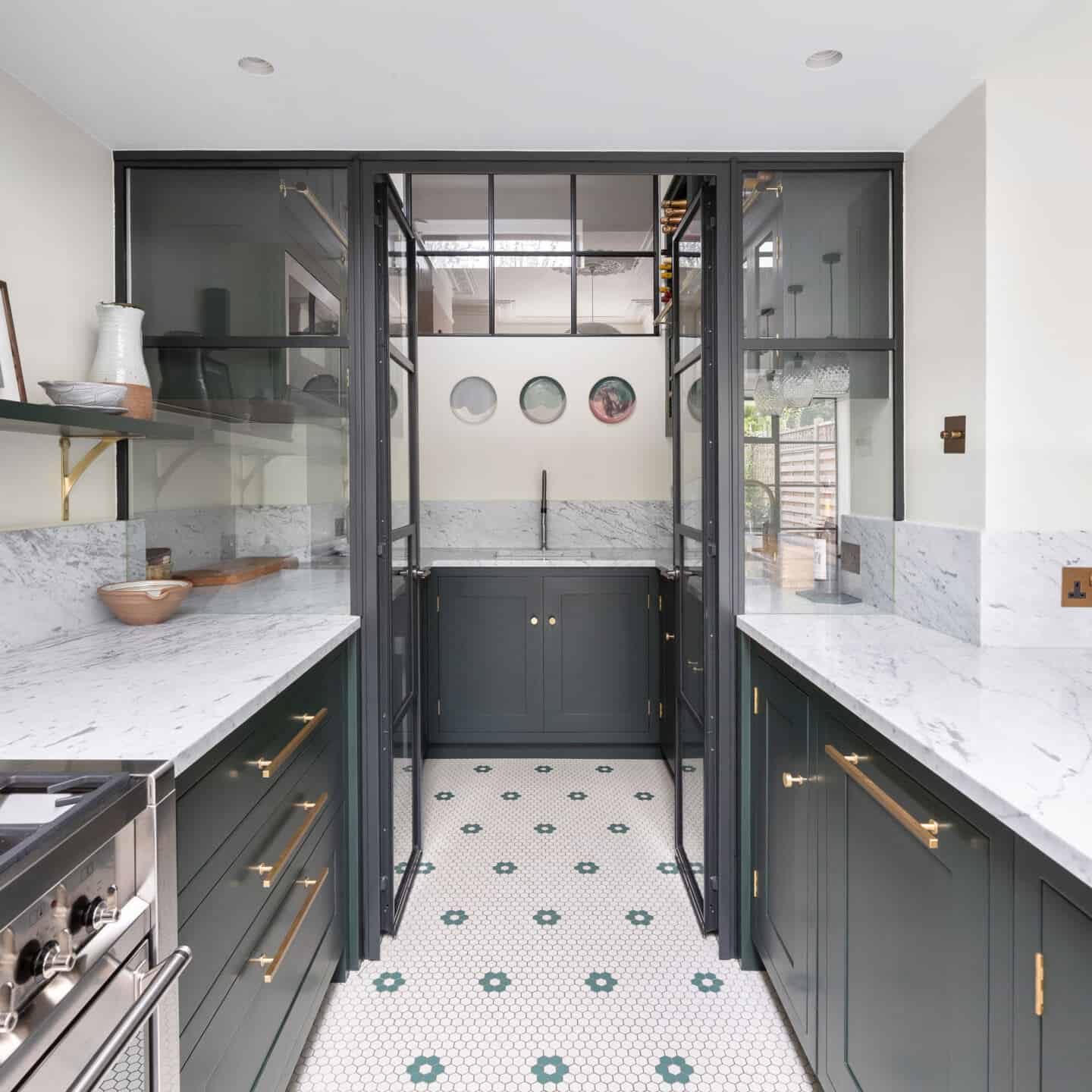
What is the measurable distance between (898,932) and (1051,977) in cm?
38

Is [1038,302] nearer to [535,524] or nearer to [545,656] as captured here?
[545,656]

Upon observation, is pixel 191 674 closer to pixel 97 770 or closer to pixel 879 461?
pixel 97 770

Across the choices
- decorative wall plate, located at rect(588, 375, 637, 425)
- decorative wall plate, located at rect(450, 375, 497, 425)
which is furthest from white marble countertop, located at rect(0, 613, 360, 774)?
decorative wall plate, located at rect(588, 375, 637, 425)

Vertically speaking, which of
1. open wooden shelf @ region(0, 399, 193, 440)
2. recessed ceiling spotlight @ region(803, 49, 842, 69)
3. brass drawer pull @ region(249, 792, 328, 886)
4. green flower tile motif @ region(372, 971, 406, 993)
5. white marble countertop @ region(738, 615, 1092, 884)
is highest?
recessed ceiling spotlight @ region(803, 49, 842, 69)

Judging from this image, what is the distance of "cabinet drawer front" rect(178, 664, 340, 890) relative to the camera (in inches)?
42.7

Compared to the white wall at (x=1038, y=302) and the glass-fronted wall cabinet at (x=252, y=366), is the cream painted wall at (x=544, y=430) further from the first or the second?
the white wall at (x=1038, y=302)

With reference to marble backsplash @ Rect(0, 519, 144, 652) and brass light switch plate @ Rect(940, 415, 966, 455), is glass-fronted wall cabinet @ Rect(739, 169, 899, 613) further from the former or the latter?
marble backsplash @ Rect(0, 519, 144, 652)

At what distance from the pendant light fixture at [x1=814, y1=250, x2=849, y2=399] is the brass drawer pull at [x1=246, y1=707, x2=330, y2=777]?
1.62 metres

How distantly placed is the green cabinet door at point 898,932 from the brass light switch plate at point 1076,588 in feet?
2.34

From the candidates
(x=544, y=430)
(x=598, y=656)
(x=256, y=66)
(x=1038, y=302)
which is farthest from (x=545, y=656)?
(x=256, y=66)

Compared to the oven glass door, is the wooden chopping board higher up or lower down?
higher up

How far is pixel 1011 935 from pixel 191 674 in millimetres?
1372

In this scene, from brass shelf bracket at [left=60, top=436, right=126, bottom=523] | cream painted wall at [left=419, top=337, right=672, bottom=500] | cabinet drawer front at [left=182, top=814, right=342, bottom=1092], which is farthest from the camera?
cream painted wall at [left=419, top=337, right=672, bottom=500]

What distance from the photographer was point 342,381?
6.78 ft
